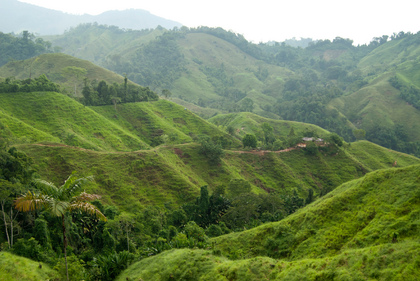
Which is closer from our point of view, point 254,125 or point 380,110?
point 254,125

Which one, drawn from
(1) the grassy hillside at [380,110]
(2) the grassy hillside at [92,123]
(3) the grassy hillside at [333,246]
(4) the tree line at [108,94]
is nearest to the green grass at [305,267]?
(3) the grassy hillside at [333,246]

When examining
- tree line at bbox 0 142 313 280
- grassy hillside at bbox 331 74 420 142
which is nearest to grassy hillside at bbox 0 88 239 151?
tree line at bbox 0 142 313 280

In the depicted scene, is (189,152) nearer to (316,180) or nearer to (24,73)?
(316,180)

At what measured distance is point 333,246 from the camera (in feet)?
90.7

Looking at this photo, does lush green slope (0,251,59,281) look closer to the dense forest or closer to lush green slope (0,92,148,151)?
the dense forest

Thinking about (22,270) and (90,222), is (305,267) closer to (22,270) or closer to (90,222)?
(22,270)

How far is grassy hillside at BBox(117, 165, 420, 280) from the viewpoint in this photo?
17.8 metres

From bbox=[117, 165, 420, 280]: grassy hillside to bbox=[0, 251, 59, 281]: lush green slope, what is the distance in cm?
559

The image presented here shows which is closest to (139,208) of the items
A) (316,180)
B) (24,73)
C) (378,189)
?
(378,189)

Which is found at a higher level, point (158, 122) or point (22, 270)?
point (158, 122)

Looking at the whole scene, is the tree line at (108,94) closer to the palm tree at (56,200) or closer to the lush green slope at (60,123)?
the lush green slope at (60,123)

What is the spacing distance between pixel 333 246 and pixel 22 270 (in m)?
25.2

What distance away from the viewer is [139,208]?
52.0m

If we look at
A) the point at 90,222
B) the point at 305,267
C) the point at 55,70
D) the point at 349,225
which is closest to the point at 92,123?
the point at 90,222
